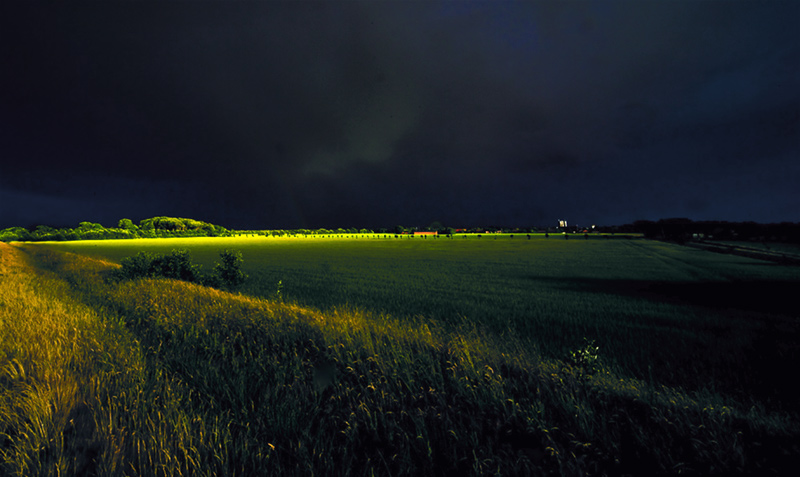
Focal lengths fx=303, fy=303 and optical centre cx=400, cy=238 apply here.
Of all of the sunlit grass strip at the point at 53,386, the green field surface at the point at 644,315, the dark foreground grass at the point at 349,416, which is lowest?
the green field surface at the point at 644,315

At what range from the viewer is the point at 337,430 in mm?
3699

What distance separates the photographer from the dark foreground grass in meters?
3.01

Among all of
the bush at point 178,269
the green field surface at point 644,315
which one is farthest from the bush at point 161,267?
the green field surface at point 644,315

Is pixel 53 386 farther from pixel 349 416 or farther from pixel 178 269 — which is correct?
pixel 178 269

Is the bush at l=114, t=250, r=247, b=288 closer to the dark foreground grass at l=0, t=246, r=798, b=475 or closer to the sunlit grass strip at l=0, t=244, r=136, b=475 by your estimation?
the sunlit grass strip at l=0, t=244, r=136, b=475

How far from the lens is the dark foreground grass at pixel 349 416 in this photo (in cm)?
301

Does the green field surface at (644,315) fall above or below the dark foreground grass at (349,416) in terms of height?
below

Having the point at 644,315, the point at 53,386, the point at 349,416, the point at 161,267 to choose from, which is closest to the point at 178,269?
the point at 161,267

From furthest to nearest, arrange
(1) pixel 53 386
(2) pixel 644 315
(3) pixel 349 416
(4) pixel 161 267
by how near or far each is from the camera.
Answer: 1. (4) pixel 161 267
2. (2) pixel 644 315
3. (1) pixel 53 386
4. (3) pixel 349 416

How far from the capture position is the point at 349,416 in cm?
382

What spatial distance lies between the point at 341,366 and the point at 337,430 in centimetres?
171

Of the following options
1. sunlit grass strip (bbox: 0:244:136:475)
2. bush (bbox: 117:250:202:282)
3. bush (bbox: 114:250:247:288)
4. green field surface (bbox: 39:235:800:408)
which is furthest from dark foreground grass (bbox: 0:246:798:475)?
bush (bbox: 117:250:202:282)

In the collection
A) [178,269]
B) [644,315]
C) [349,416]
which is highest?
[178,269]

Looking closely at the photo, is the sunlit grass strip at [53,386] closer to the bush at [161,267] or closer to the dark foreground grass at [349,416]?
the dark foreground grass at [349,416]
